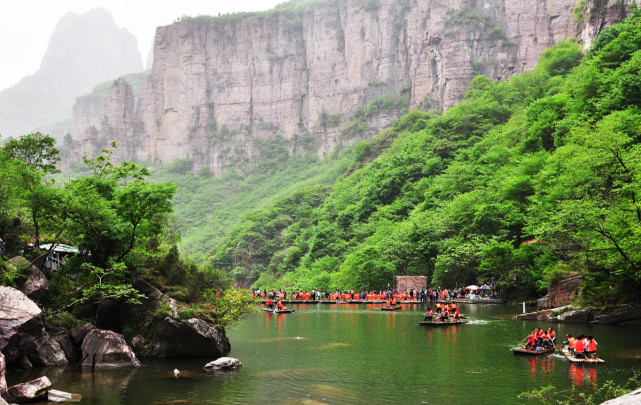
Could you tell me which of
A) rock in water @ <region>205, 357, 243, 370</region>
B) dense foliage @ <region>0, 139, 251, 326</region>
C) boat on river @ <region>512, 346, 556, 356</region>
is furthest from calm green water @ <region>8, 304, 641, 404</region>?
dense foliage @ <region>0, 139, 251, 326</region>

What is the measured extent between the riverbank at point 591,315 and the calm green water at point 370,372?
4.73 ft

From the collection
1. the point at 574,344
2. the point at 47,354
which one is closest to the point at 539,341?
the point at 574,344

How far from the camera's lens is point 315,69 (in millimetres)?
167875

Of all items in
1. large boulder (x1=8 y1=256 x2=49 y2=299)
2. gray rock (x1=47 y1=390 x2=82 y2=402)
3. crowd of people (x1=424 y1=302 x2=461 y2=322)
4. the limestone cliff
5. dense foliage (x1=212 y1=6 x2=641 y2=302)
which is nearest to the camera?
gray rock (x1=47 y1=390 x2=82 y2=402)

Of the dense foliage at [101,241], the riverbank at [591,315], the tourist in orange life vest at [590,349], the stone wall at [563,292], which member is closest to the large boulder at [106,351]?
the dense foliage at [101,241]

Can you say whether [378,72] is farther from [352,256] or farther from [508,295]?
[508,295]

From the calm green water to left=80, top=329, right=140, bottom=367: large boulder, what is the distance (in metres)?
0.80

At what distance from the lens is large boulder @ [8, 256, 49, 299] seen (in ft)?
83.1

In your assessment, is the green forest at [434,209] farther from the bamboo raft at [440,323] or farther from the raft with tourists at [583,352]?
the raft with tourists at [583,352]

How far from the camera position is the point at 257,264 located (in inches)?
3979

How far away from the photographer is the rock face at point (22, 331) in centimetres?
2092

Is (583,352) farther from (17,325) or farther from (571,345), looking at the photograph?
(17,325)

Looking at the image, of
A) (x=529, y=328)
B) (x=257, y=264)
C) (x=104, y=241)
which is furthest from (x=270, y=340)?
(x=257, y=264)

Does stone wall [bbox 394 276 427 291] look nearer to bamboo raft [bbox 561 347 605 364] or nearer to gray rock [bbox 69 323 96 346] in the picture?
bamboo raft [bbox 561 347 605 364]
